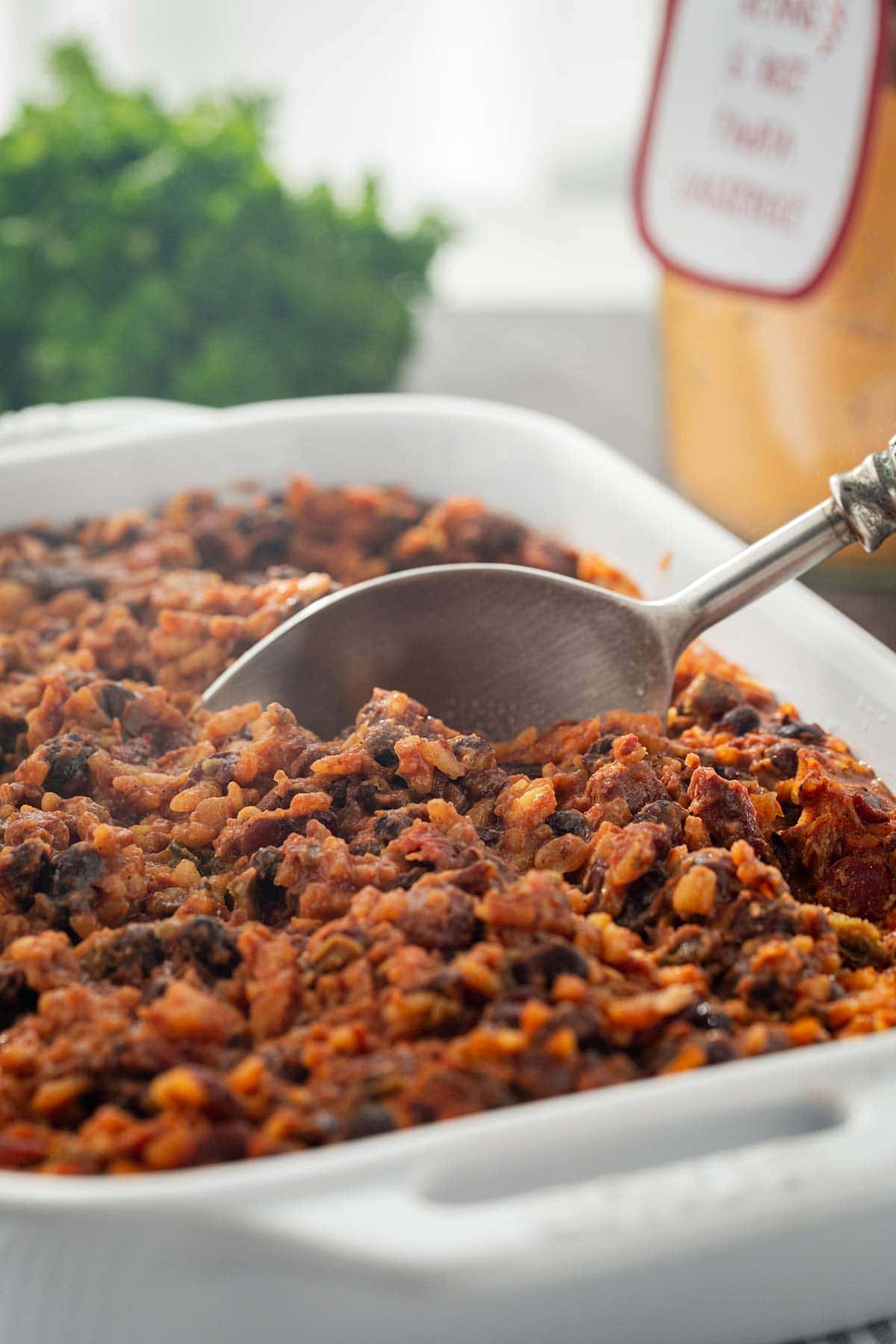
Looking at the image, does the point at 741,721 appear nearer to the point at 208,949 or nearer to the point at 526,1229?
the point at 208,949

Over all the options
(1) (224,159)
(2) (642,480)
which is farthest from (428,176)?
(2) (642,480)

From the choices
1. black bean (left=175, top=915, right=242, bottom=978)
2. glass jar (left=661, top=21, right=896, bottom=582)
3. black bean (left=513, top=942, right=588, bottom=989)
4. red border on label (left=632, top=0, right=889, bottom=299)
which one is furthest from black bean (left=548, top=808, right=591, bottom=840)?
red border on label (left=632, top=0, right=889, bottom=299)

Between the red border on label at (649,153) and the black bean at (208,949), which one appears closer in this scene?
the black bean at (208,949)

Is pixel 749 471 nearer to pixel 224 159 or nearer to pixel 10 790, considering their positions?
pixel 224 159

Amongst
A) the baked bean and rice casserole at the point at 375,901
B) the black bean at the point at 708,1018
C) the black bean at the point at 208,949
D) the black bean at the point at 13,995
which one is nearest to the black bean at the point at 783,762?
the baked bean and rice casserole at the point at 375,901

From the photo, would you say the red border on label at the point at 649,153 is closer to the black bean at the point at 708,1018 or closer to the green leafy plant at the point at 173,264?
the green leafy plant at the point at 173,264

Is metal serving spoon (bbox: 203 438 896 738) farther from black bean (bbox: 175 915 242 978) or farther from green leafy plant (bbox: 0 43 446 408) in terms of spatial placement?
green leafy plant (bbox: 0 43 446 408)
